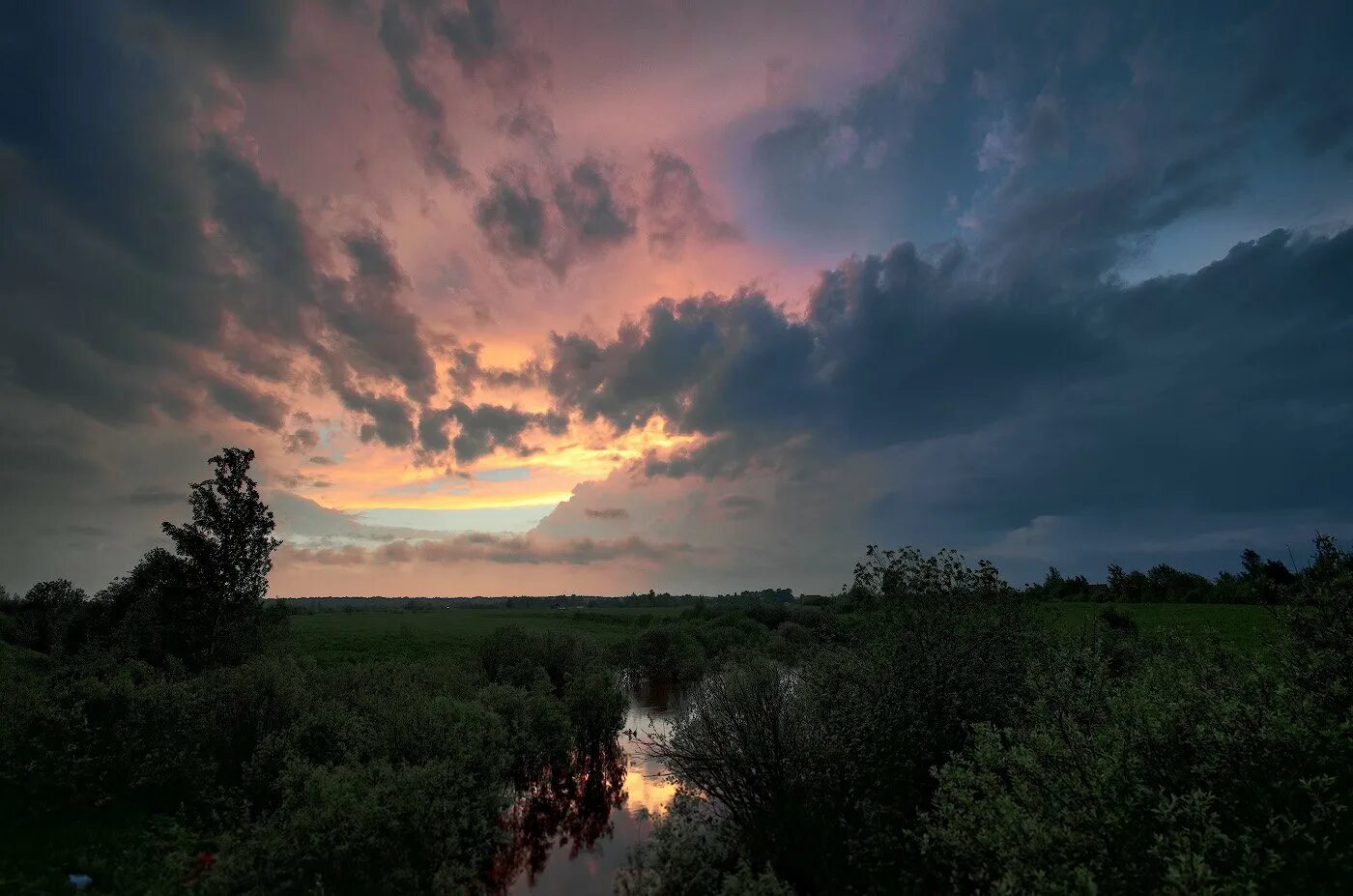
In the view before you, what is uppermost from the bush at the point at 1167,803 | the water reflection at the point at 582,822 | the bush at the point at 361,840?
the bush at the point at 1167,803

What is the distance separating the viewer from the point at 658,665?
75.6 m

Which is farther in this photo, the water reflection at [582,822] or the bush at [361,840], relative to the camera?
the water reflection at [582,822]

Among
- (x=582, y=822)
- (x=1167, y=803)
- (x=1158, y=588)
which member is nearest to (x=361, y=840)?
(x=582, y=822)

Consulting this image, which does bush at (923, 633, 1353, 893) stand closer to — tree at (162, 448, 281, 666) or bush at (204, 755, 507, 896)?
bush at (204, 755, 507, 896)

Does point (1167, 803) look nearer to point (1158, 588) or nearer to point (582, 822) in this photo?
point (582, 822)

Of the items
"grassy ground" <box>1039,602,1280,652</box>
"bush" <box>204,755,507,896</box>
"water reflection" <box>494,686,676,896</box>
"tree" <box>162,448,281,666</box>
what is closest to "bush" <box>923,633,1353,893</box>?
"water reflection" <box>494,686,676,896</box>

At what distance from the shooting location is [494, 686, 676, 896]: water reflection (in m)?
23.4

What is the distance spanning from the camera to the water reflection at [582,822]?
76.9 feet

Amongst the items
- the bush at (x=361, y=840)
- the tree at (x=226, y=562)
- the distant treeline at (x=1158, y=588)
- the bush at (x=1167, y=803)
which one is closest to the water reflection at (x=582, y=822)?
the bush at (x=361, y=840)

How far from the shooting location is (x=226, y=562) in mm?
39688

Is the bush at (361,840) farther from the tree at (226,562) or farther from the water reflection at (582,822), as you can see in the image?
the tree at (226,562)

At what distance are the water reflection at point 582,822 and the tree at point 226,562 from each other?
22.2 meters

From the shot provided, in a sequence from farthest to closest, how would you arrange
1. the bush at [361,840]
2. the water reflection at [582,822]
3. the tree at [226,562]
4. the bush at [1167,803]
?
the tree at [226,562], the water reflection at [582,822], the bush at [361,840], the bush at [1167,803]

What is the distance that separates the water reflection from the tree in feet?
72.7
